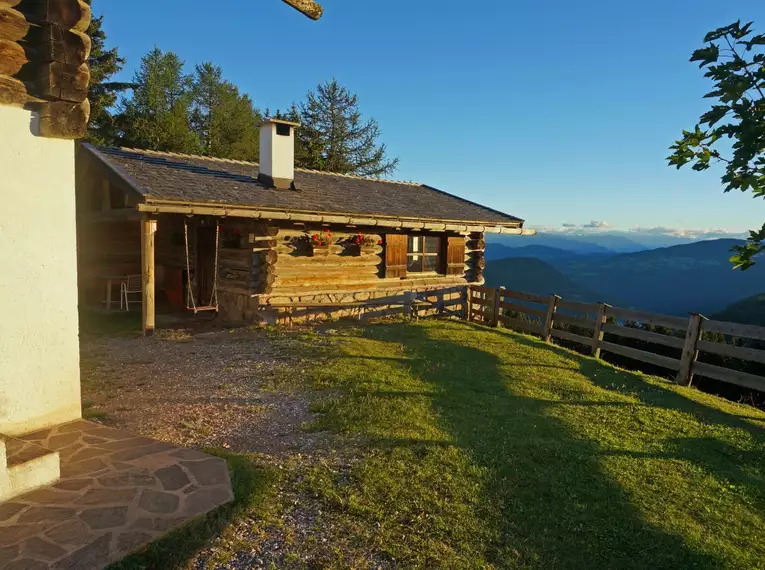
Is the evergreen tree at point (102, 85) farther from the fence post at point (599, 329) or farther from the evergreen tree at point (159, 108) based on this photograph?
the fence post at point (599, 329)

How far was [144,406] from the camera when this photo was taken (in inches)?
243

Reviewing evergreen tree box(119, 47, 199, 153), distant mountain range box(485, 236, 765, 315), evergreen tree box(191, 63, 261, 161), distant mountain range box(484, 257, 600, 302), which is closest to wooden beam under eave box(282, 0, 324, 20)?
evergreen tree box(119, 47, 199, 153)

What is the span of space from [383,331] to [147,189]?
19.2ft

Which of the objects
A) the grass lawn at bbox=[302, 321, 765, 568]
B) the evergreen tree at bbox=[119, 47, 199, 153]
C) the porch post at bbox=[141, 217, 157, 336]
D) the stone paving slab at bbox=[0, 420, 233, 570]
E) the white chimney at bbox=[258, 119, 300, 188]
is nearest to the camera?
the stone paving slab at bbox=[0, 420, 233, 570]

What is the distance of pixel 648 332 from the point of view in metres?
9.89

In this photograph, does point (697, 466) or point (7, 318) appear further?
point (697, 466)

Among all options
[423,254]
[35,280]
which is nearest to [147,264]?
[35,280]

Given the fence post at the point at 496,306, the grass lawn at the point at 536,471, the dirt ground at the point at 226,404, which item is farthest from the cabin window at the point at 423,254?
the grass lawn at the point at 536,471

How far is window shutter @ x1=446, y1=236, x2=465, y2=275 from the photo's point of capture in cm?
1589

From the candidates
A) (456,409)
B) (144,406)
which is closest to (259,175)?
(144,406)

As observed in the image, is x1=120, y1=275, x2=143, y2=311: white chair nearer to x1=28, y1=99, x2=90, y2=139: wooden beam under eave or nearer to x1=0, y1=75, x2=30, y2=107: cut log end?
x1=28, y1=99, x2=90, y2=139: wooden beam under eave

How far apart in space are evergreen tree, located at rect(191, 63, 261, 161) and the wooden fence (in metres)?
22.6

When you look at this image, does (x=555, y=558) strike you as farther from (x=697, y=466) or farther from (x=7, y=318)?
(x=7, y=318)

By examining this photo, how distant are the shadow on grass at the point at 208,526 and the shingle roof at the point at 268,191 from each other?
6697 millimetres
